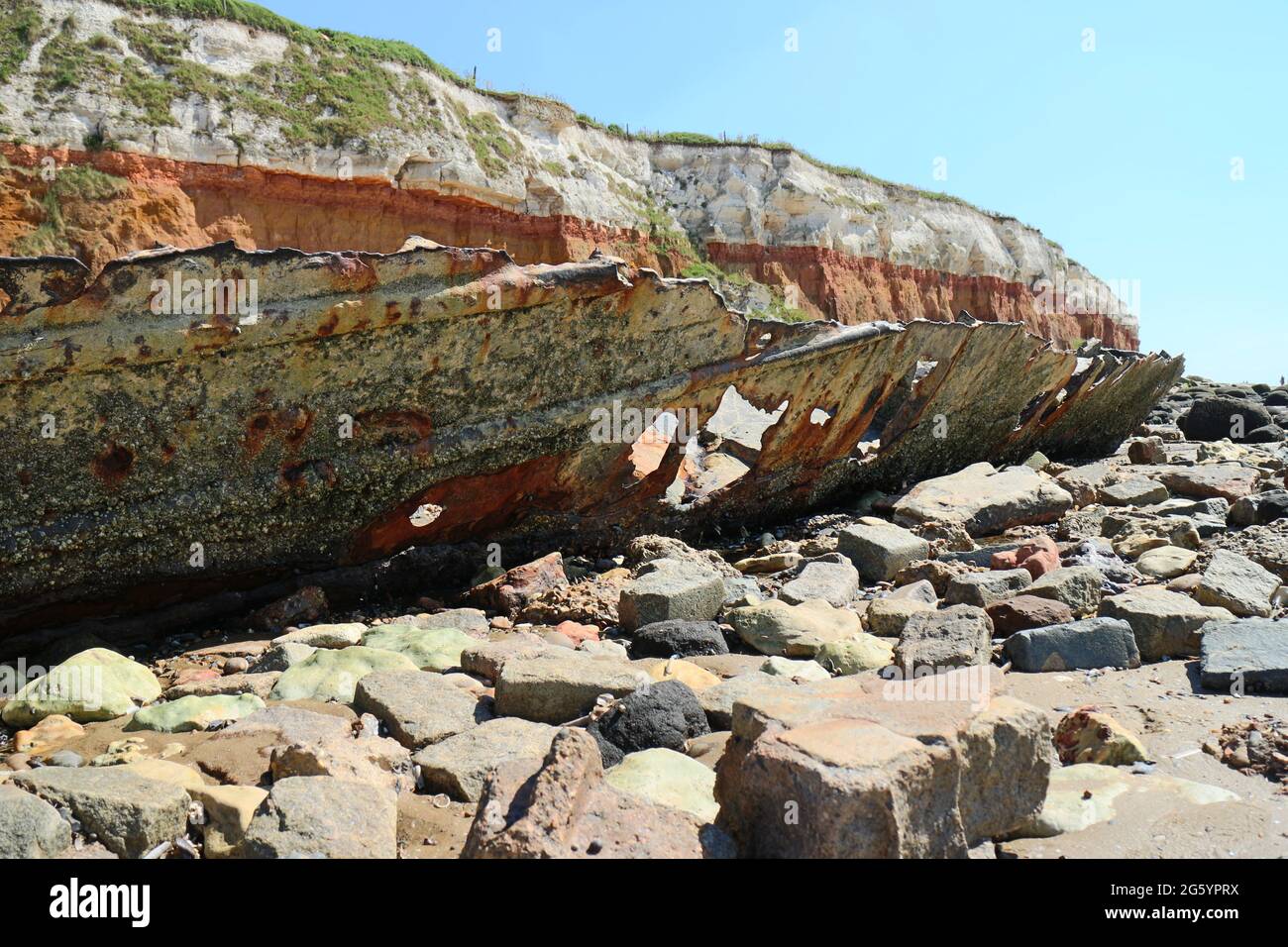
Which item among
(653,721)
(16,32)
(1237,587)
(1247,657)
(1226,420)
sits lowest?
(653,721)

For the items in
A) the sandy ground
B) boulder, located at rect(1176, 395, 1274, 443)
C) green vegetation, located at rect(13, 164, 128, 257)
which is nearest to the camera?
the sandy ground

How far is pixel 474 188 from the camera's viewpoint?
21.3 meters

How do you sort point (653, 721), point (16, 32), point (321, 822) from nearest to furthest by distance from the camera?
point (321, 822) < point (653, 721) < point (16, 32)

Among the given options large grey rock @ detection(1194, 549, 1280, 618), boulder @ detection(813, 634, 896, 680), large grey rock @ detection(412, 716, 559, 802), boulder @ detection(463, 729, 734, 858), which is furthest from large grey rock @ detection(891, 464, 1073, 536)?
boulder @ detection(463, 729, 734, 858)

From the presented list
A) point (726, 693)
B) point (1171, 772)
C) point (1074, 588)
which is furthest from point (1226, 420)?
point (726, 693)

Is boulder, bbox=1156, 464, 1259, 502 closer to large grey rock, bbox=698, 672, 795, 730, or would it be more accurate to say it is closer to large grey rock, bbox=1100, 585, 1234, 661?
large grey rock, bbox=1100, 585, 1234, 661

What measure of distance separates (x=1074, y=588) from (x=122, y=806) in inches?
161

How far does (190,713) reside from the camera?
3395 mm

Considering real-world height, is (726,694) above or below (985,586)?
below

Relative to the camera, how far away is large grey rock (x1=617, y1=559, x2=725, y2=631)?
4637 millimetres

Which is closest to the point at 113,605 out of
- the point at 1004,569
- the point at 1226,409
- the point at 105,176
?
the point at 1004,569

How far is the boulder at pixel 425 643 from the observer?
13.4ft

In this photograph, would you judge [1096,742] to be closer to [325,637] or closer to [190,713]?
[190,713]

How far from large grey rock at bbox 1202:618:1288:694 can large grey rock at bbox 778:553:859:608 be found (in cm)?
181
